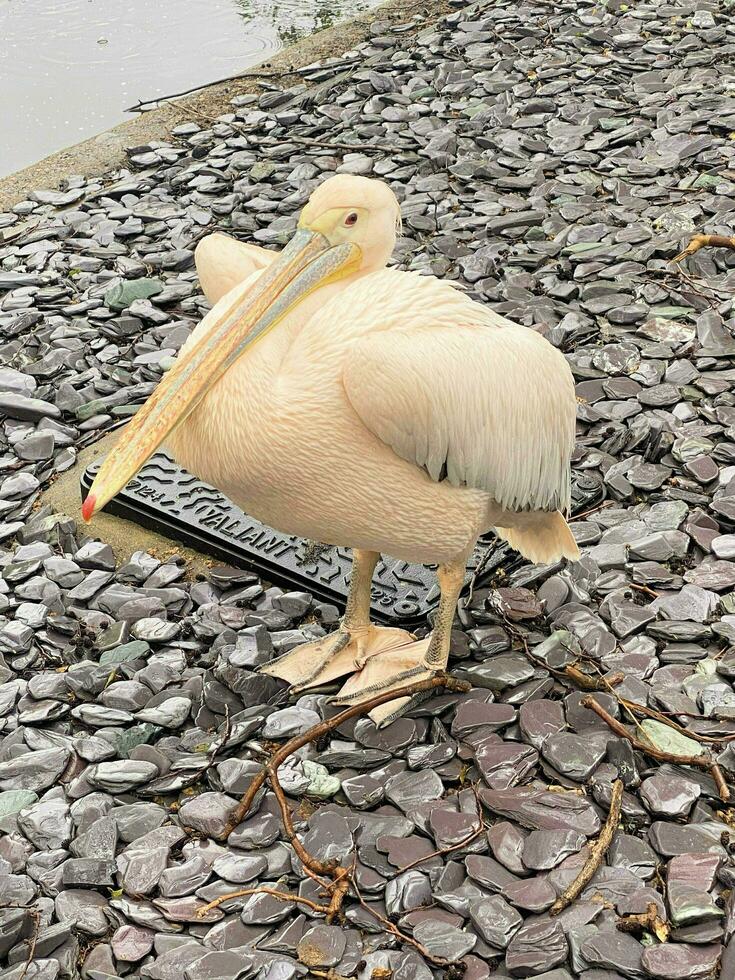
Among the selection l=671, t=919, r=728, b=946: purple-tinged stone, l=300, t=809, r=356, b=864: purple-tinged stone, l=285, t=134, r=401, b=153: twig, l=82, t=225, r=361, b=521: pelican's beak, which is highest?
l=82, t=225, r=361, b=521: pelican's beak

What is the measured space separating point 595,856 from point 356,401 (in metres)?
0.83

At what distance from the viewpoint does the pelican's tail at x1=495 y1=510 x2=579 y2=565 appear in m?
2.36

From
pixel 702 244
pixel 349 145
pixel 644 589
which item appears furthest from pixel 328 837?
pixel 349 145

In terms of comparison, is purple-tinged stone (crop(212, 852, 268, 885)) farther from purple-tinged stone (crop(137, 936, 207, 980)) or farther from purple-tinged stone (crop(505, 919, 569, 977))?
purple-tinged stone (crop(505, 919, 569, 977))

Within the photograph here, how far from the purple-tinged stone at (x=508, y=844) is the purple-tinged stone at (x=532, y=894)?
1.3 inches

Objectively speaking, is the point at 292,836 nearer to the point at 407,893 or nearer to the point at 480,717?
the point at 407,893

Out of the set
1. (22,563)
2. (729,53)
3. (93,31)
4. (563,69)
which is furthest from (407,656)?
(93,31)

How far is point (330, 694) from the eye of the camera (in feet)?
7.74

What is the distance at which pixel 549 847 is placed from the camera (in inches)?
74.5

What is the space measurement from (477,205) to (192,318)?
1.14 metres

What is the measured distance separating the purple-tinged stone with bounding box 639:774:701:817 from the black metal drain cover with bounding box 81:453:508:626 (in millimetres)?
700

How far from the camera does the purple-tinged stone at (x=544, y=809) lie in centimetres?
194

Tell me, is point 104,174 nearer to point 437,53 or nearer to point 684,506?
point 437,53

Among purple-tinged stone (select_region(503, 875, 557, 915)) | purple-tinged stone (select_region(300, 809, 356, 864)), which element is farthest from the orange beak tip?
purple-tinged stone (select_region(503, 875, 557, 915))
